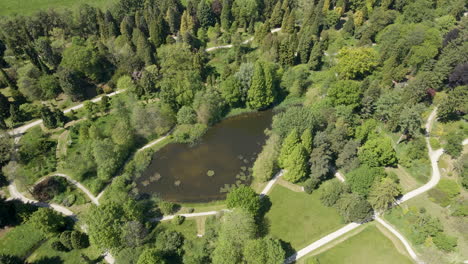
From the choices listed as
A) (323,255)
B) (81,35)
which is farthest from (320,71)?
(81,35)

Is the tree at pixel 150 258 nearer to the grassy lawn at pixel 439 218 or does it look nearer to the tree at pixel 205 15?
the grassy lawn at pixel 439 218

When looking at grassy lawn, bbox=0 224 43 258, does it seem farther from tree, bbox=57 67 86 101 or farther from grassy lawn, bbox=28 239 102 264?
tree, bbox=57 67 86 101

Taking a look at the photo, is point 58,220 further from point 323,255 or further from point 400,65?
point 400,65

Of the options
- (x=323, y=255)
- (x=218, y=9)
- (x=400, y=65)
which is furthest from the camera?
(x=218, y=9)

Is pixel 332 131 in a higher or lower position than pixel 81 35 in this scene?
lower

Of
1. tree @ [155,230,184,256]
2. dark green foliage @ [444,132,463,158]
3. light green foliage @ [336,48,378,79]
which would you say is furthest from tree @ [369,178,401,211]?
light green foliage @ [336,48,378,79]

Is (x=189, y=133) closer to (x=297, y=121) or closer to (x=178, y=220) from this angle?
(x=178, y=220)

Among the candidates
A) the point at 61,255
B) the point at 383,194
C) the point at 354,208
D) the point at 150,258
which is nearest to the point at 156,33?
the point at 61,255

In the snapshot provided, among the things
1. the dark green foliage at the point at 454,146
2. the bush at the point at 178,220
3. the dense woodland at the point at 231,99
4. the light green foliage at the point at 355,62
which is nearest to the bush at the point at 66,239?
the dense woodland at the point at 231,99
